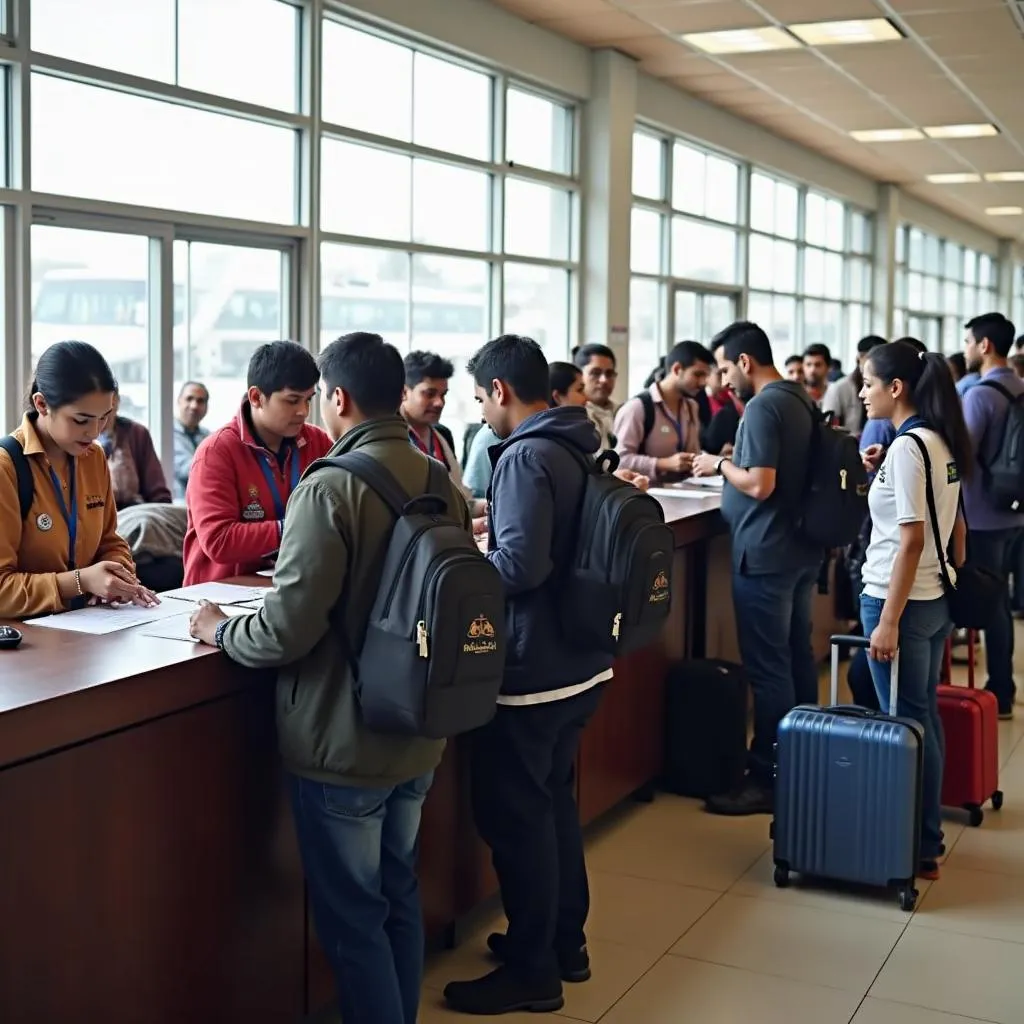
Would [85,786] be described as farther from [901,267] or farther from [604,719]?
[901,267]

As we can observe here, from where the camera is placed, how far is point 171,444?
698cm

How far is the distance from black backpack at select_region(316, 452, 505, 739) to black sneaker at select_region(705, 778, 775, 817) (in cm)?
244

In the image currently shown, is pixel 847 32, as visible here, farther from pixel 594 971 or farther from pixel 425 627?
pixel 425 627

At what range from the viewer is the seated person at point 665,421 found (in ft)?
21.1

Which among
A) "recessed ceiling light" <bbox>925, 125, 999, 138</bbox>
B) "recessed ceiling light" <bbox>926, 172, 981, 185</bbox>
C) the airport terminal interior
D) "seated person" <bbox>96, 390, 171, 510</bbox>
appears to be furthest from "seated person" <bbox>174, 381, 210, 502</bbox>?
"recessed ceiling light" <bbox>926, 172, 981, 185</bbox>

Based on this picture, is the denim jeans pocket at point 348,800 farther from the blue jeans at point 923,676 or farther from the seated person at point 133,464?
the seated person at point 133,464

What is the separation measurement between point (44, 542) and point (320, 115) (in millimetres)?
4978

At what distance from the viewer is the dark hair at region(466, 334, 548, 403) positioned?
126 inches

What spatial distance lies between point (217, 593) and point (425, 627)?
41.3 inches

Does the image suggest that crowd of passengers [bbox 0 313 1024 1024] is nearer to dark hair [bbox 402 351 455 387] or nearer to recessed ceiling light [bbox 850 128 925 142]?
dark hair [bbox 402 351 455 387]

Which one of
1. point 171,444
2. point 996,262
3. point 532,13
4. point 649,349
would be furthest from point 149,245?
point 996,262

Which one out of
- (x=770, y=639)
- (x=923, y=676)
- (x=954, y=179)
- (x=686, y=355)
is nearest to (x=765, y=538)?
(x=770, y=639)

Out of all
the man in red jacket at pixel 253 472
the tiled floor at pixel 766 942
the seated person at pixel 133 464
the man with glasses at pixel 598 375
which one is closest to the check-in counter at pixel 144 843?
the tiled floor at pixel 766 942

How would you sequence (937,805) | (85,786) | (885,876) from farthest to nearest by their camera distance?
(937,805) → (885,876) → (85,786)
